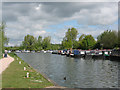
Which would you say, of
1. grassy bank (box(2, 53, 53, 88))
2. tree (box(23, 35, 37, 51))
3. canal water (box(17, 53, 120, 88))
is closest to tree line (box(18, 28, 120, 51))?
tree (box(23, 35, 37, 51))

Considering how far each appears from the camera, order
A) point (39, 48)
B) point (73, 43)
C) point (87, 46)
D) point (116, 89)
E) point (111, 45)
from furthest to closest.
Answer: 1. point (39, 48)
2. point (73, 43)
3. point (87, 46)
4. point (111, 45)
5. point (116, 89)

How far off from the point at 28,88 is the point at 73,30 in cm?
12165

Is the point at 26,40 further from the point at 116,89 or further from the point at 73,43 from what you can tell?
the point at 116,89

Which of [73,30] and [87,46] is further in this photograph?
[73,30]

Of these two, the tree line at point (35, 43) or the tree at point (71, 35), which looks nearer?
the tree at point (71, 35)

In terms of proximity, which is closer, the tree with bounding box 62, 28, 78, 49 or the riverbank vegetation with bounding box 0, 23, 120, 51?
the riverbank vegetation with bounding box 0, 23, 120, 51

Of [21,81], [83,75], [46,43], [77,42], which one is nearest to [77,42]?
[77,42]

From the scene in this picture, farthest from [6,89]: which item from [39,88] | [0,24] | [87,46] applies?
[87,46]

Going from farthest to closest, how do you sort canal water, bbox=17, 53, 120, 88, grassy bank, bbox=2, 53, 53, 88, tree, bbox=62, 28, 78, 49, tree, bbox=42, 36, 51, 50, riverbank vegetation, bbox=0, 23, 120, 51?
1. tree, bbox=42, 36, 51, 50
2. tree, bbox=62, 28, 78, 49
3. riverbank vegetation, bbox=0, 23, 120, 51
4. canal water, bbox=17, 53, 120, 88
5. grassy bank, bbox=2, 53, 53, 88

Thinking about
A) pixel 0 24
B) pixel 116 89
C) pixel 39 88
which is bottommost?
pixel 116 89

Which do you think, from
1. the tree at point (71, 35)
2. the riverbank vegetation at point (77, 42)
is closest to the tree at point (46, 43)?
the riverbank vegetation at point (77, 42)

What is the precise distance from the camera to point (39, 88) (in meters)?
11.8

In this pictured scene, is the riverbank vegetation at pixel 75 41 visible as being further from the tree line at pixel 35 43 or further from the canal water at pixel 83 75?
the canal water at pixel 83 75

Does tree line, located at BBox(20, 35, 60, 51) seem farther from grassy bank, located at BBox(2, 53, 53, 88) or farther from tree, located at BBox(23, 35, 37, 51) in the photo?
grassy bank, located at BBox(2, 53, 53, 88)
